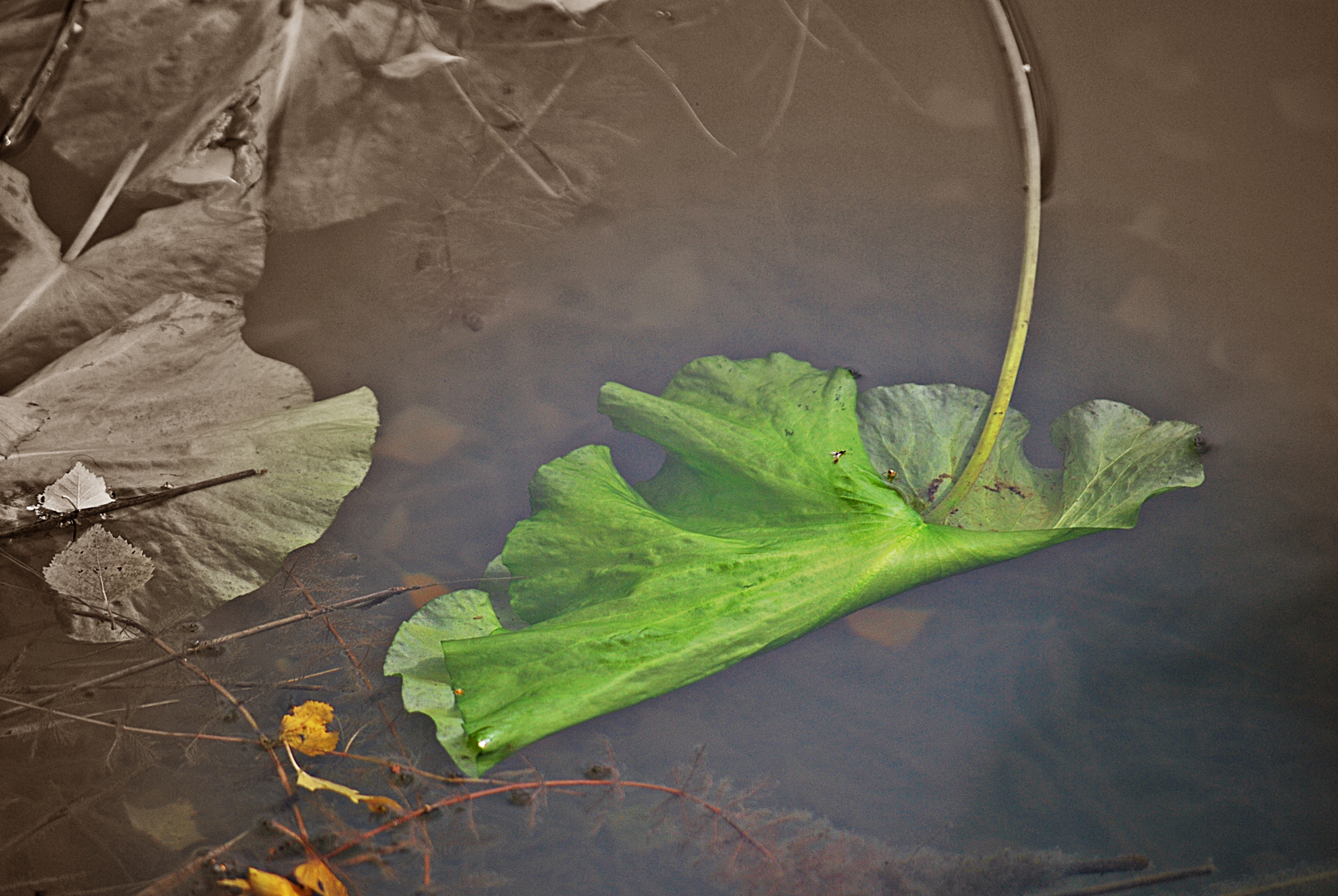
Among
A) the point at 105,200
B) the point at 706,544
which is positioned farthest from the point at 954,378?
the point at 105,200

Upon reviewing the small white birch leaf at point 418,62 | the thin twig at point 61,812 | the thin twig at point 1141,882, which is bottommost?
the thin twig at point 61,812

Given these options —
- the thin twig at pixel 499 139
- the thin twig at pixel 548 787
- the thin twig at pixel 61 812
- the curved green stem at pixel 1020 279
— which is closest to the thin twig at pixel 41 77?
the thin twig at pixel 499 139

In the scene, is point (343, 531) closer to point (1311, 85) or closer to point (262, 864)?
point (262, 864)

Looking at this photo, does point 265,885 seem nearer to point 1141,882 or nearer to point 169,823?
point 169,823

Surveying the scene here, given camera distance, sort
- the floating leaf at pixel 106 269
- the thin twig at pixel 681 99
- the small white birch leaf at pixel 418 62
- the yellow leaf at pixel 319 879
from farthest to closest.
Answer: the small white birch leaf at pixel 418 62
the thin twig at pixel 681 99
the floating leaf at pixel 106 269
the yellow leaf at pixel 319 879

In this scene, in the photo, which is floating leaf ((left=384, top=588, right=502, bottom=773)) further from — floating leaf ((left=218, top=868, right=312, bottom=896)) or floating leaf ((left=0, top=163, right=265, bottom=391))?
floating leaf ((left=0, top=163, right=265, bottom=391))

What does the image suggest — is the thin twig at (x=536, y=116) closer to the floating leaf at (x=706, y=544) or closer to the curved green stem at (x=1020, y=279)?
the floating leaf at (x=706, y=544)

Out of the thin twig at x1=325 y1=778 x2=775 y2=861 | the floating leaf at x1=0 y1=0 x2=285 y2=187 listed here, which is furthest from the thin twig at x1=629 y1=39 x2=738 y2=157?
the thin twig at x1=325 y1=778 x2=775 y2=861
